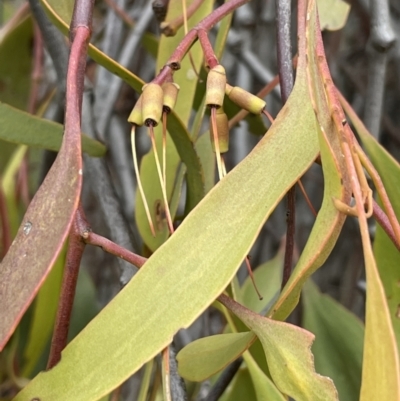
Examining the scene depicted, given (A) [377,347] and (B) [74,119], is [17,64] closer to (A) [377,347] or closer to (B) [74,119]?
(B) [74,119]

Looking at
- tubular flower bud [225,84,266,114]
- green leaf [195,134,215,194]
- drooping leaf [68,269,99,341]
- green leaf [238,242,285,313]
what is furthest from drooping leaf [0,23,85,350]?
drooping leaf [68,269,99,341]

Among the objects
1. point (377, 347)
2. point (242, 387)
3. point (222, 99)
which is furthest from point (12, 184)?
point (377, 347)

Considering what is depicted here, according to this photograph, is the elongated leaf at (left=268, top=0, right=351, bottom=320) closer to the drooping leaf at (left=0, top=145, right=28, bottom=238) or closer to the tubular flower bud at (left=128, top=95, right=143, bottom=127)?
the tubular flower bud at (left=128, top=95, right=143, bottom=127)

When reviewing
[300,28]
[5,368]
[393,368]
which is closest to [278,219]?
[5,368]

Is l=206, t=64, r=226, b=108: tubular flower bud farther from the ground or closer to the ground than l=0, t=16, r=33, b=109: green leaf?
closer to the ground

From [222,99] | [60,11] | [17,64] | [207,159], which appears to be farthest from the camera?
[17,64]
